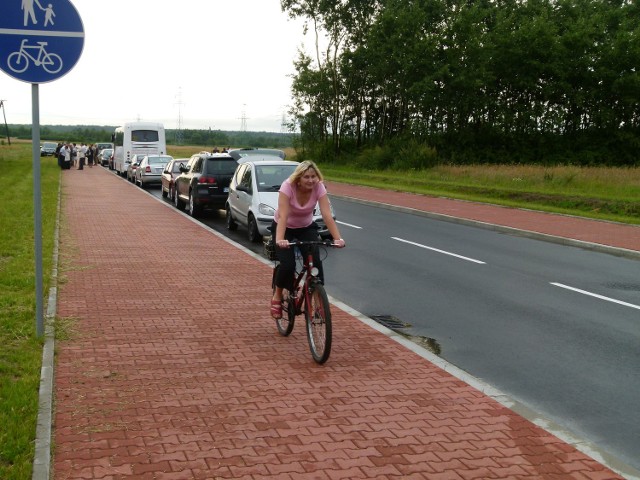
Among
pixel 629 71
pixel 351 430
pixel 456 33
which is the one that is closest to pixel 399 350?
pixel 351 430

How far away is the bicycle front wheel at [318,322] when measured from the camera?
614cm

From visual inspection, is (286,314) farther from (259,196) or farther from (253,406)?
(259,196)

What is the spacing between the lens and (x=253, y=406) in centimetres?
512

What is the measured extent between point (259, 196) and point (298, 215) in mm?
8232

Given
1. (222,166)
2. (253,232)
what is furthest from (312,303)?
(222,166)

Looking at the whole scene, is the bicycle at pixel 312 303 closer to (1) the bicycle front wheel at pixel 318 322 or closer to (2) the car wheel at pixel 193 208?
(1) the bicycle front wheel at pixel 318 322

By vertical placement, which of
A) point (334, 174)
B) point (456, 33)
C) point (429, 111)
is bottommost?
point (334, 174)

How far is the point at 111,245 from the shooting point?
522 inches

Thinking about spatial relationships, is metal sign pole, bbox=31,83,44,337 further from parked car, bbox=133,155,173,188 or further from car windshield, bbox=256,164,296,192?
parked car, bbox=133,155,173,188

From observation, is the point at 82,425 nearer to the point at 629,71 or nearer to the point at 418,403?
the point at 418,403

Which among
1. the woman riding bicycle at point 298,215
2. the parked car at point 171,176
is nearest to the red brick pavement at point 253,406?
the woman riding bicycle at point 298,215

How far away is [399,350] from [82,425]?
2.97 m

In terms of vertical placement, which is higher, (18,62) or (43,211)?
(18,62)

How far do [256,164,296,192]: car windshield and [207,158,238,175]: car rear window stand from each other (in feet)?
14.2
